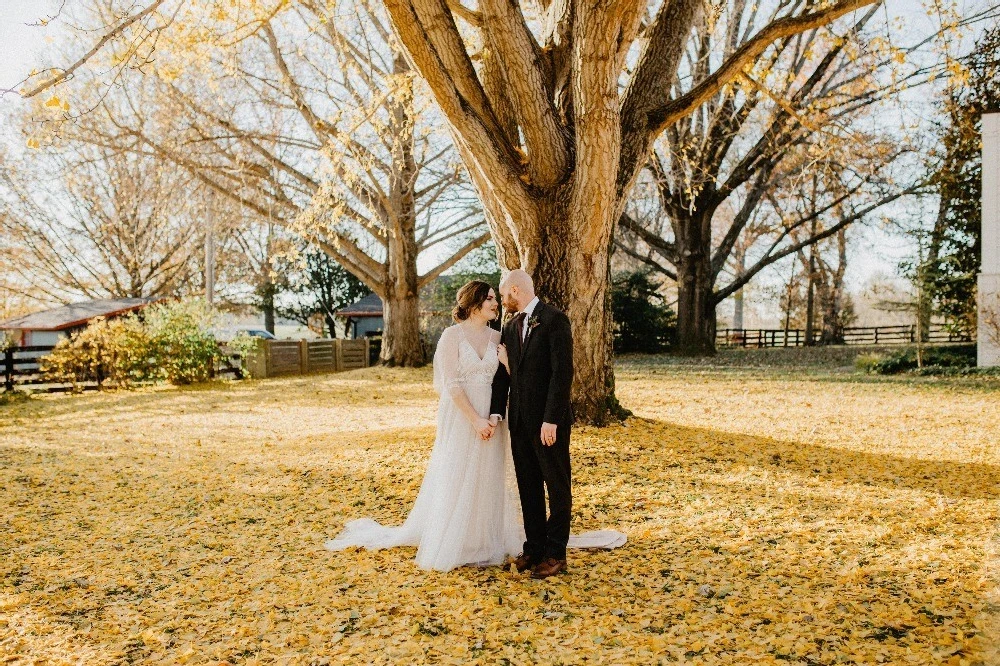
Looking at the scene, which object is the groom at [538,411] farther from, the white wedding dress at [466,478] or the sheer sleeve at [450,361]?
the sheer sleeve at [450,361]

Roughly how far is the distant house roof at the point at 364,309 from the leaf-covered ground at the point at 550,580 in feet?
84.9

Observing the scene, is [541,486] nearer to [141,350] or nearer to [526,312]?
[526,312]

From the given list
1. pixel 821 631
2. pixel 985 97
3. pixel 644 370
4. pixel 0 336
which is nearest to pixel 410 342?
pixel 644 370

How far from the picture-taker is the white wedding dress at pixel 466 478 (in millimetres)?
4543

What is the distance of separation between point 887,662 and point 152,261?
3453cm

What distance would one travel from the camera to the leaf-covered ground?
11.5 feet

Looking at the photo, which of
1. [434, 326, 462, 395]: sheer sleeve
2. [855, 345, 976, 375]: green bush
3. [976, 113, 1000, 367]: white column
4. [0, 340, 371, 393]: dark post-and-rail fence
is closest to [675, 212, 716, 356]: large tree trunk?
[855, 345, 976, 375]: green bush

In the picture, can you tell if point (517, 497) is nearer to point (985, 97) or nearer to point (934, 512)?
point (934, 512)

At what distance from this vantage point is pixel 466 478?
4594mm

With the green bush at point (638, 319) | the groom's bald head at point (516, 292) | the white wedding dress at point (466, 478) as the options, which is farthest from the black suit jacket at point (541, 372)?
the green bush at point (638, 319)

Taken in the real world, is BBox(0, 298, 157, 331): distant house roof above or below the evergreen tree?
below

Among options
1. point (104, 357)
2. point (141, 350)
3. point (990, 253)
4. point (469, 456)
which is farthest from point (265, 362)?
point (990, 253)

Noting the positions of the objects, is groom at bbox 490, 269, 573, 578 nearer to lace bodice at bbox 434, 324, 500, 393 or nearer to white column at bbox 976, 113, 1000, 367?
lace bodice at bbox 434, 324, 500, 393

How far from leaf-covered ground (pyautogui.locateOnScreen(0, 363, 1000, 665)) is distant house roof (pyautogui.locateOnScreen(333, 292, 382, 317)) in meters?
25.9
